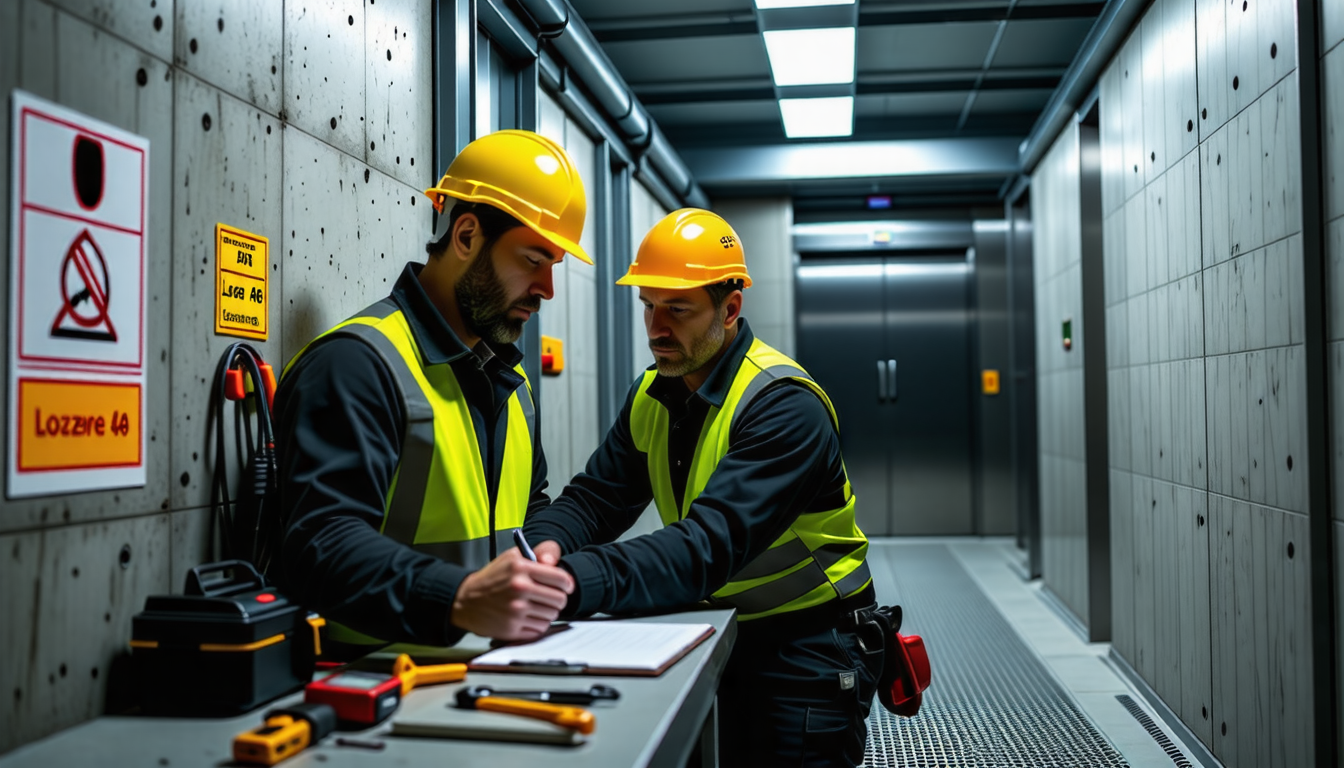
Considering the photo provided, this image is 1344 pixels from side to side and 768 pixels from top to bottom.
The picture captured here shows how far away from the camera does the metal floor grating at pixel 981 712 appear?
333 centimetres

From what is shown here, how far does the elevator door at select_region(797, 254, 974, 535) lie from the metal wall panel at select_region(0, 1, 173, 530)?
7204 millimetres

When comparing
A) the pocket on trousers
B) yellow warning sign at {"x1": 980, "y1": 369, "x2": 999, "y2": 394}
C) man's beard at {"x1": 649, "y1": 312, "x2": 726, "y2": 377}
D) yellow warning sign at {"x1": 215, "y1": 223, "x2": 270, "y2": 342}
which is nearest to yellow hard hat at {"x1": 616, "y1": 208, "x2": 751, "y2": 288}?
man's beard at {"x1": 649, "y1": 312, "x2": 726, "y2": 377}

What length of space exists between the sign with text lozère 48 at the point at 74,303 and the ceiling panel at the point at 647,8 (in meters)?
3.51

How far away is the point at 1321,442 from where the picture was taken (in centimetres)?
238

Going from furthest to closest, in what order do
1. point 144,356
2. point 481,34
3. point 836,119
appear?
point 836,119 < point 481,34 < point 144,356

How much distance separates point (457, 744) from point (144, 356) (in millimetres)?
841

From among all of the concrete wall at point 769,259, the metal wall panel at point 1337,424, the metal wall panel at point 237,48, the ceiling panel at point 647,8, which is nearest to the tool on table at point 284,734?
the metal wall panel at point 237,48

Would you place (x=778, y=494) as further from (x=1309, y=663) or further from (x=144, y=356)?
(x=1309, y=663)

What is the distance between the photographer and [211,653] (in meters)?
1.27

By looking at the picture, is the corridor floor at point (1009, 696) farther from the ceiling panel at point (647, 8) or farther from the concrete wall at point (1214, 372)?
the ceiling panel at point (647, 8)

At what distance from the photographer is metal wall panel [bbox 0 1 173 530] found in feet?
4.40

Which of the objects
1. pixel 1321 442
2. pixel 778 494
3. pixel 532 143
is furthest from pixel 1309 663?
pixel 532 143

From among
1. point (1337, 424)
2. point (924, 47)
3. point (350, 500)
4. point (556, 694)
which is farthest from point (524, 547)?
point (924, 47)

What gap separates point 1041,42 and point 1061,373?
5.86 feet
